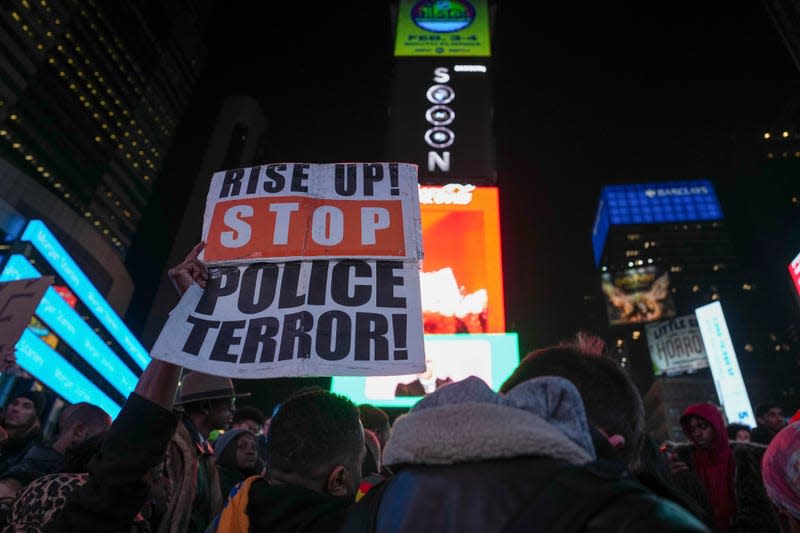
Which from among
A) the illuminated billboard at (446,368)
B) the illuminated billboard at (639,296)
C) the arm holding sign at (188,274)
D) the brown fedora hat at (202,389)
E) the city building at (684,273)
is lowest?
the brown fedora hat at (202,389)

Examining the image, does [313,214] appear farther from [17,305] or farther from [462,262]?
[462,262]

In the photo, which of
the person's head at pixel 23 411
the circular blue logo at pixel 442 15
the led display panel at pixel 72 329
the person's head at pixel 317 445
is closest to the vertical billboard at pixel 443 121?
the circular blue logo at pixel 442 15

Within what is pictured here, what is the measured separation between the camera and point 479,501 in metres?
1.15

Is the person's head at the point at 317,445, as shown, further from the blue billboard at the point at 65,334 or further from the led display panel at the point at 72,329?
the led display panel at the point at 72,329

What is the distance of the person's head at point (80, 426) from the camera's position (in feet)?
13.2

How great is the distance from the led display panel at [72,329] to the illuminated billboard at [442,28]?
64.8 feet

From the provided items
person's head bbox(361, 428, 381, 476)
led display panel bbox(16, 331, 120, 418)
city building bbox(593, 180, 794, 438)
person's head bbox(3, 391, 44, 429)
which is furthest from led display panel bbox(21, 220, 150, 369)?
city building bbox(593, 180, 794, 438)

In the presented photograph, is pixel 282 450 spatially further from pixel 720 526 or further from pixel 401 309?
pixel 720 526

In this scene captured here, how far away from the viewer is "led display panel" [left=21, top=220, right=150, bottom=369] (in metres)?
29.4

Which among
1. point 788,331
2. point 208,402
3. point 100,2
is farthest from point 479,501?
point 100,2

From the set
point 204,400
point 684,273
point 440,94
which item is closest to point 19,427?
point 204,400

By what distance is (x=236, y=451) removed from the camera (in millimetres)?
4402

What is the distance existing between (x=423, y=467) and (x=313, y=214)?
2.04 metres

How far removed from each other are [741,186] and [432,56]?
8267 centimetres
